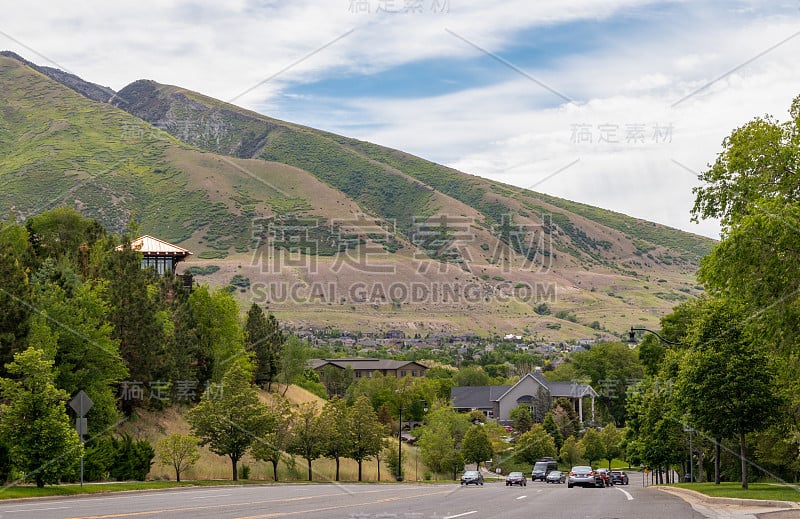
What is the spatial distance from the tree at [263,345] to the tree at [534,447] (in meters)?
30.7

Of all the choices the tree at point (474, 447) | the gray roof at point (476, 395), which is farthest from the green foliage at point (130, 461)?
the gray roof at point (476, 395)

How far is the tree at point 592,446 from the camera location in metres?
113

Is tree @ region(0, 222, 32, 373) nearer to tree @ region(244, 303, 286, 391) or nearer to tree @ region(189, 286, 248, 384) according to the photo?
tree @ region(189, 286, 248, 384)

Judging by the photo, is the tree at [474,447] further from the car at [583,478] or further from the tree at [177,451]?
the tree at [177,451]

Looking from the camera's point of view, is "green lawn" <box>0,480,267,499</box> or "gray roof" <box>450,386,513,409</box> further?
"gray roof" <box>450,386,513,409</box>

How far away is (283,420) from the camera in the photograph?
65.9 metres

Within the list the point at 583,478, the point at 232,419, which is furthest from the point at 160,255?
the point at 583,478

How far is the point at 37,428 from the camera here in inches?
1400

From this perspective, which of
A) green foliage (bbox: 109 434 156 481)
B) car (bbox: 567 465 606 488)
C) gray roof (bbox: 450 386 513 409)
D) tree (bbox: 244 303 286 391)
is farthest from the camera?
gray roof (bbox: 450 386 513 409)

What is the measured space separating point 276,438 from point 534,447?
51373 mm

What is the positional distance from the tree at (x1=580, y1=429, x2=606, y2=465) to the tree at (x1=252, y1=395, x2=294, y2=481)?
5397cm

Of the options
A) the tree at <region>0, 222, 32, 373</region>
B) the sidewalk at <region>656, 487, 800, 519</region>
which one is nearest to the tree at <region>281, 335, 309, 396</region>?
the tree at <region>0, 222, 32, 373</region>

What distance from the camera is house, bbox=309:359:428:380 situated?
592ft

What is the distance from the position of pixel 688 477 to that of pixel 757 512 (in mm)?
47402
